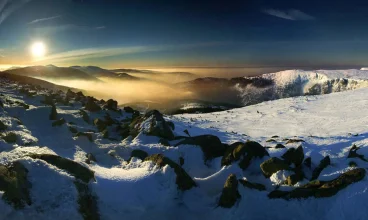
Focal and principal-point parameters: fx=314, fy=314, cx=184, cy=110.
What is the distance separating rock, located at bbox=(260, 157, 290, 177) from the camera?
16611mm

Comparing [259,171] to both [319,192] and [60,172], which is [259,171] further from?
[60,172]

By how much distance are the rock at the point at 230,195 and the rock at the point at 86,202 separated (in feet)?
17.5

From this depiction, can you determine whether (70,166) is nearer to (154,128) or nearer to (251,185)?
(251,185)

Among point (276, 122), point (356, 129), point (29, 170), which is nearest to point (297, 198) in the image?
point (29, 170)

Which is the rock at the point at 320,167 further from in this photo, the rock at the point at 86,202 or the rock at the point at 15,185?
the rock at the point at 15,185

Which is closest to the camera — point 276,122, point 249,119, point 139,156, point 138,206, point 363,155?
point 138,206

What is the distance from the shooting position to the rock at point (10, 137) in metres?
18.4

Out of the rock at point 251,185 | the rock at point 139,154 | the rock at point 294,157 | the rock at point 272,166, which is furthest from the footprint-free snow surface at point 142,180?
the rock at point 294,157

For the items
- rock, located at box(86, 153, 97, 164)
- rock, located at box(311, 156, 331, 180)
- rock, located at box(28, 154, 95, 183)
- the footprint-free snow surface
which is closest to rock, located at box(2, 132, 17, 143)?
the footprint-free snow surface

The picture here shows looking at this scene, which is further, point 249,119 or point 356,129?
point 249,119

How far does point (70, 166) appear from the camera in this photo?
13.5 meters

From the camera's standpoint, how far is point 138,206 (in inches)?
520

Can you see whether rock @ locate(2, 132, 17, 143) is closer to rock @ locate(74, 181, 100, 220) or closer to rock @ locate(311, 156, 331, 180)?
rock @ locate(74, 181, 100, 220)

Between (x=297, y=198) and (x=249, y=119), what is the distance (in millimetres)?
41745
